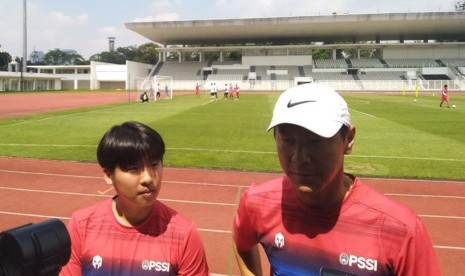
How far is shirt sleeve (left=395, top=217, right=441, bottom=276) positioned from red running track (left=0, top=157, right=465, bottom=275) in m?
3.11

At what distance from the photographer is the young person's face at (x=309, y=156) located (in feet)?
5.38

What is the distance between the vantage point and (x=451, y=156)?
11242mm

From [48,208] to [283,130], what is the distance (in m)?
6.13

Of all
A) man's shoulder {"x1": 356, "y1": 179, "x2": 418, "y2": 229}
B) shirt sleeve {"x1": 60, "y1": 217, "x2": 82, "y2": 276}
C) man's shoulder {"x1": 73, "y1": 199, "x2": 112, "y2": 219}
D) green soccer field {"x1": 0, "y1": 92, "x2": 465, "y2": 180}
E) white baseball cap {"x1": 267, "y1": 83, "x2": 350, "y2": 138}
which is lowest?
green soccer field {"x1": 0, "y1": 92, "x2": 465, "y2": 180}

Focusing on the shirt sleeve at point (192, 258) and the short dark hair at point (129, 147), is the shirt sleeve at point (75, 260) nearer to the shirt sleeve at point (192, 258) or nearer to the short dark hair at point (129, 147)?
the short dark hair at point (129, 147)

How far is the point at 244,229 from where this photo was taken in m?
2.04

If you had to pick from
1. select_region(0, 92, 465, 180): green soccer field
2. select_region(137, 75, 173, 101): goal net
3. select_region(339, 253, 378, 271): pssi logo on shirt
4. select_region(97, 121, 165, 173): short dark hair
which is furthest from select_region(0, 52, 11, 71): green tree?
select_region(339, 253, 378, 271): pssi logo on shirt

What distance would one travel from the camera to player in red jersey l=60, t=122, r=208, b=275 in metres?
2.06

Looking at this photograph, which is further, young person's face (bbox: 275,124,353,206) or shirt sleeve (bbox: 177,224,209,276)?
shirt sleeve (bbox: 177,224,209,276)

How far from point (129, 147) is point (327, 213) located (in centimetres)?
99

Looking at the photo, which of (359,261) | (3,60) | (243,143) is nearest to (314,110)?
(359,261)

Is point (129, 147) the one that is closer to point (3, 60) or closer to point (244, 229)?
point (244, 229)

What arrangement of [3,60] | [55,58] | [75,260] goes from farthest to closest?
1. [55,58]
2. [3,60]
3. [75,260]

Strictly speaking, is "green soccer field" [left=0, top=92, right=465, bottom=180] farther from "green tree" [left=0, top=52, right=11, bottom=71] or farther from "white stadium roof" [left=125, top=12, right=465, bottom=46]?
"green tree" [left=0, top=52, right=11, bottom=71]
